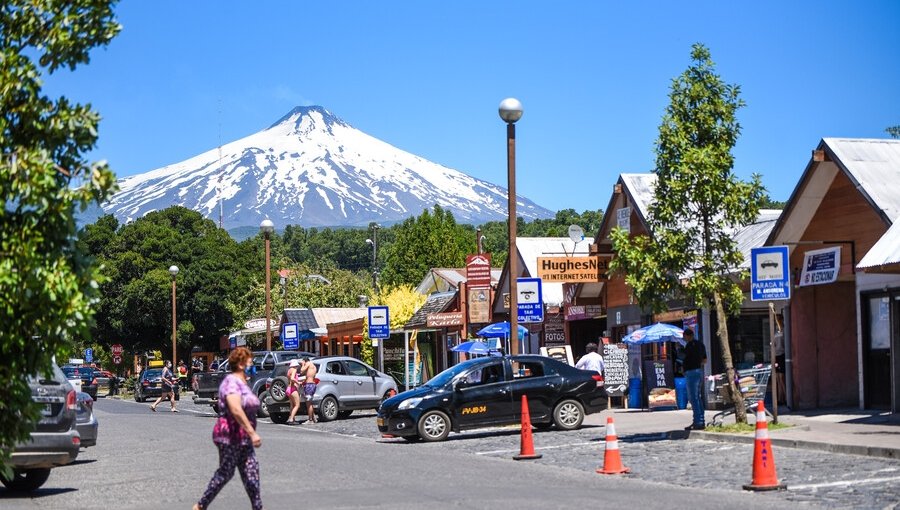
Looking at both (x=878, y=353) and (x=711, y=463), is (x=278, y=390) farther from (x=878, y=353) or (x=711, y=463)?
(x=711, y=463)

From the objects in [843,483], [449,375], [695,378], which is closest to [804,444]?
[695,378]

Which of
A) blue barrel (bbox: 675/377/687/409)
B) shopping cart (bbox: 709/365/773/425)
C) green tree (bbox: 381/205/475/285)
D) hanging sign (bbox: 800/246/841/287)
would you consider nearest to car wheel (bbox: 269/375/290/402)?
blue barrel (bbox: 675/377/687/409)

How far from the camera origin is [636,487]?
14.5 meters

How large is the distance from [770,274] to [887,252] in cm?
198

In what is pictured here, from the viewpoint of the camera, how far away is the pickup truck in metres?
35.5

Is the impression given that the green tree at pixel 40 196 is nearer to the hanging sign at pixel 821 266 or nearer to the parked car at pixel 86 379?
the hanging sign at pixel 821 266

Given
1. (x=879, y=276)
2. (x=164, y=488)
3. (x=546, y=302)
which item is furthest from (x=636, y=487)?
(x=546, y=302)

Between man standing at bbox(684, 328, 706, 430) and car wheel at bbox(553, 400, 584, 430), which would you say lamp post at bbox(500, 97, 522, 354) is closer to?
car wheel at bbox(553, 400, 584, 430)

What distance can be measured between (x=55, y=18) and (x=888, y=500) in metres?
9.07

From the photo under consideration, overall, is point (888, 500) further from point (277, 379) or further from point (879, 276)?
point (277, 379)

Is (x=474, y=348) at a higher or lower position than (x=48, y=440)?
higher

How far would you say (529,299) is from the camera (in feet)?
87.0

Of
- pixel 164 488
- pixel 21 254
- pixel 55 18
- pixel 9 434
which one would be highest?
pixel 55 18

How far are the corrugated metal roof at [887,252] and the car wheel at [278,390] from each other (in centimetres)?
1749
